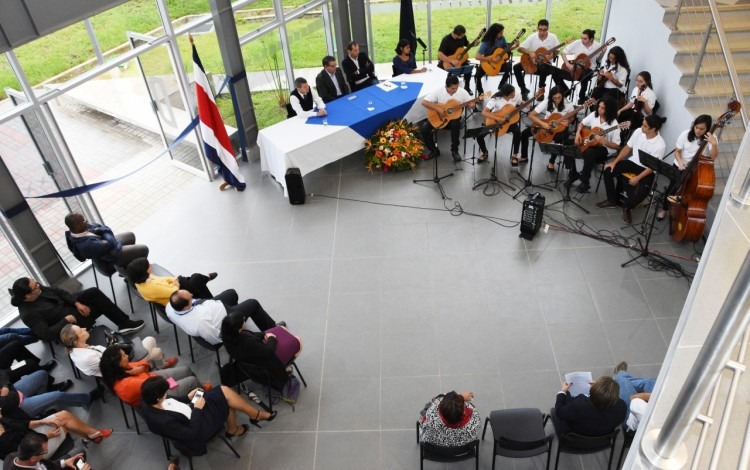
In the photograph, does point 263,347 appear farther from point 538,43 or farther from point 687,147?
point 538,43

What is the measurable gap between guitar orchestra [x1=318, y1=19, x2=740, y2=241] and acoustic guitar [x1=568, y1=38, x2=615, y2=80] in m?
0.02

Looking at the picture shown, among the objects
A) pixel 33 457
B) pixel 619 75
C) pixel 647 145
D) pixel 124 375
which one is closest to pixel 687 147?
pixel 647 145

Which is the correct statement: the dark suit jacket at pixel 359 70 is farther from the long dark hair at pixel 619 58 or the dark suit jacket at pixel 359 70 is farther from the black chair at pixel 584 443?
the black chair at pixel 584 443

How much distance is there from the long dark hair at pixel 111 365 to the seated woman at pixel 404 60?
6.59 metres

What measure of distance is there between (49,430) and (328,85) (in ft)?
20.0

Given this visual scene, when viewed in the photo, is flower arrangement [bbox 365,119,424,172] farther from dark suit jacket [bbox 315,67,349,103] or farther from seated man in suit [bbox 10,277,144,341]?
seated man in suit [bbox 10,277,144,341]

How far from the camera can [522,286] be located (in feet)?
19.7

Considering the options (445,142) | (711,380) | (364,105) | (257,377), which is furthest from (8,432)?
(445,142)

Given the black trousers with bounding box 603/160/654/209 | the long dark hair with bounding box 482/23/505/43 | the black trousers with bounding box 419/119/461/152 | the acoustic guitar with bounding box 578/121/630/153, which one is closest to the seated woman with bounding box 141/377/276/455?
the black trousers with bounding box 419/119/461/152

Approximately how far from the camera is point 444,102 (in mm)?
7906

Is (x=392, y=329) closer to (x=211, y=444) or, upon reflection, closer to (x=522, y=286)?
(x=522, y=286)

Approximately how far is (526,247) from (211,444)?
161 inches

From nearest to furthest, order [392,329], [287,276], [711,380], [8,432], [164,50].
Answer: [711,380], [8,432], [392,329], [287,276], [164,50]

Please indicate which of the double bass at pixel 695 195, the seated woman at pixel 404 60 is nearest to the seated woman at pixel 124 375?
the double bass at pixel 695 195
